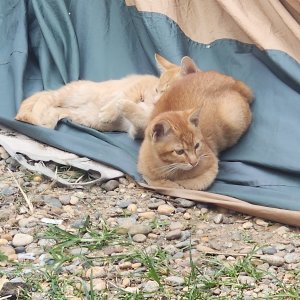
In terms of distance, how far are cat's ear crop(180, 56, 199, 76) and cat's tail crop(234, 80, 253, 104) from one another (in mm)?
295

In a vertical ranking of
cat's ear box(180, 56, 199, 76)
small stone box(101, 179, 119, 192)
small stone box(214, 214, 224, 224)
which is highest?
cat's ear box(180, 56, 199, 76)

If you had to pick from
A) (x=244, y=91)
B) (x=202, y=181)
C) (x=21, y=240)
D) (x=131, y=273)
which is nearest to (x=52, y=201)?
(x=21, y=240)

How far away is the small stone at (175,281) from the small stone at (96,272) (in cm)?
27

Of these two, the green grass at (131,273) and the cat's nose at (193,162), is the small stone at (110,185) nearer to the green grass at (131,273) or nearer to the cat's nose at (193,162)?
the cat's nose at (193,162)

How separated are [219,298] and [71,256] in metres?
0.70

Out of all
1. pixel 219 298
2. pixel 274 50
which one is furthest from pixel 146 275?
pixel 274 50

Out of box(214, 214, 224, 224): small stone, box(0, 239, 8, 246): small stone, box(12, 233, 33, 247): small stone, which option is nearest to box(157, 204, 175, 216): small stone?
box(214, 214, 224, 224): small stone

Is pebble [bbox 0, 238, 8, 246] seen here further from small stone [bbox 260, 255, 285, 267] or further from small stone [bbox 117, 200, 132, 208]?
small stone [bbox 260, 255, 285, 267]

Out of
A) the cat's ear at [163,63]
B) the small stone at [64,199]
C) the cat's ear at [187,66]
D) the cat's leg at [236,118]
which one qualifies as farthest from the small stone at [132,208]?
the cat's ear at [163,63]

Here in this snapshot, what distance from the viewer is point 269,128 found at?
416cm

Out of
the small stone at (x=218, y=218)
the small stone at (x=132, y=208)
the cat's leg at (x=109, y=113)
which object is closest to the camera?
the small stone at (x=218, y=218)

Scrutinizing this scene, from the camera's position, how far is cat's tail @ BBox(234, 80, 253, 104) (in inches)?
168

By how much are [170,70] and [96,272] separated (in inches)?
68.0

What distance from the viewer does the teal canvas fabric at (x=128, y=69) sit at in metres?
4.04
